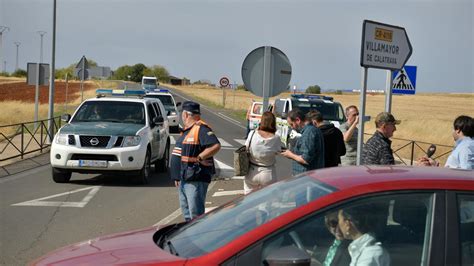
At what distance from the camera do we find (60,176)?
1206 cm

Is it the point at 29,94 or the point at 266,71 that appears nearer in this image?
the point at 266,71

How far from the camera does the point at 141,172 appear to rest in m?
12.1

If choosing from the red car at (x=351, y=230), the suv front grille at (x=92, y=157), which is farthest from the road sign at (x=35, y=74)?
the red car at (x=351, y=230)

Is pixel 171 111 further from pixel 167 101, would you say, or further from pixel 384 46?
pixel 384 46

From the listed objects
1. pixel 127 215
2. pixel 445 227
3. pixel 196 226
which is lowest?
pixel 127 215

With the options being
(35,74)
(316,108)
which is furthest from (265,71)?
(35,74)

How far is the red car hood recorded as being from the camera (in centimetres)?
324

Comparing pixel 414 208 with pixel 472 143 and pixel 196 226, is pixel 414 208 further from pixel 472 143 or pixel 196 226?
pixel 472 143

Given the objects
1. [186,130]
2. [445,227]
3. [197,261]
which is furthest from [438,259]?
[186,130]

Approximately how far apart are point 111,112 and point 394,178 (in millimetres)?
10522

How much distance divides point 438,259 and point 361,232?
43 cm

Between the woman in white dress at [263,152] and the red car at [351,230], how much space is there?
11.1 feet

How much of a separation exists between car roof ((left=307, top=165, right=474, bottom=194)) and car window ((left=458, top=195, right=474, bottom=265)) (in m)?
0.07

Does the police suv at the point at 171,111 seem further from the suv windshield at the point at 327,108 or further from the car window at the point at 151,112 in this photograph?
the car window at the point at 151,112
